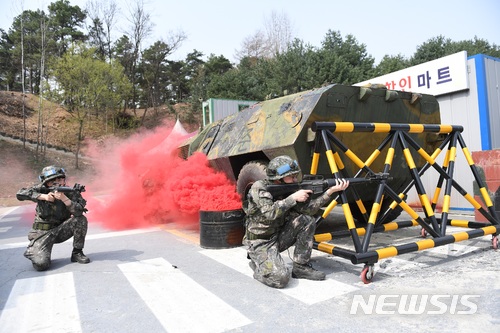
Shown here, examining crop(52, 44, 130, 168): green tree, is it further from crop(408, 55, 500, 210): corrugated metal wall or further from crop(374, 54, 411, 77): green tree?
crop(408, 55, 500, 210): corrugated metal wall

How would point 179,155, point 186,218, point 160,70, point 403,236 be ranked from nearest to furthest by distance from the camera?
point 403,236 → point 186,218 → point 179,155 → point 160,70

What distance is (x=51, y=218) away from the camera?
5.02 meters

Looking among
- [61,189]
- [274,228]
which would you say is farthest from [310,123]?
[61,189]

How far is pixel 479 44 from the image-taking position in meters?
34.7

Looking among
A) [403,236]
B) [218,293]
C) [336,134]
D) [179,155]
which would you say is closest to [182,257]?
[218,293]

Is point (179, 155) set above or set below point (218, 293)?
above

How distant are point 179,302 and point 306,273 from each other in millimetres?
1299

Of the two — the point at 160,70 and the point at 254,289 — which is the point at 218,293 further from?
the point at 160,70

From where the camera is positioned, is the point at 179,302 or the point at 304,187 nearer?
the point at 179,302

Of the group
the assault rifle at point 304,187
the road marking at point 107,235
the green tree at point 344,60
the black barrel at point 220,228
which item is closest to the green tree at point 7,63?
the green tree at point 344,60

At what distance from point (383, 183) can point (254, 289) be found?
1780 mm

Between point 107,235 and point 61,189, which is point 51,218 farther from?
point 107,235

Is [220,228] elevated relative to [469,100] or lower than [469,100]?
lower

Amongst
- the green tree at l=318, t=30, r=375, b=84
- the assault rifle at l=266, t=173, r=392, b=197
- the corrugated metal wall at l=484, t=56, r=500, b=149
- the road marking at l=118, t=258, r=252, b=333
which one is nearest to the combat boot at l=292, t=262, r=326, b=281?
the assault rifle at l=266, t=173, r=392, b=197
